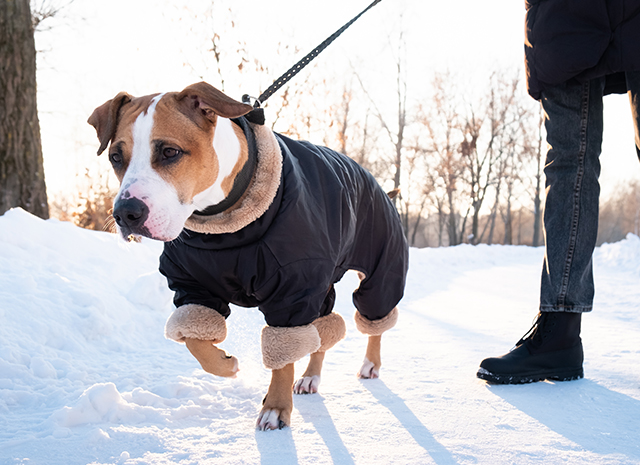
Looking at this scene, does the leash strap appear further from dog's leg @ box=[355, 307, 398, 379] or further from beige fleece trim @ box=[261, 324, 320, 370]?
dog's leg @ box=[355, 307, 398, 379]

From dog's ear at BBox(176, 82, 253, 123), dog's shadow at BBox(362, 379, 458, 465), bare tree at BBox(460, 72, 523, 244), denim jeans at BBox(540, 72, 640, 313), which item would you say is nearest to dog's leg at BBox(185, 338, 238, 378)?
dog's shadow at BBox(362, 379, 458, 465)

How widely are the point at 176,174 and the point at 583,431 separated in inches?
72.2

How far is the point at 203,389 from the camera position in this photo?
2.35 m

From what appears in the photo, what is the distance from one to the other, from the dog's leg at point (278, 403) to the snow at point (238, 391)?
0.20ft

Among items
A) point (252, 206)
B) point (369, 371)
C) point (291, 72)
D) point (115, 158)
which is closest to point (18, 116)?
point (291, 72)

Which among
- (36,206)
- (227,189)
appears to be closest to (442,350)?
(227,189)

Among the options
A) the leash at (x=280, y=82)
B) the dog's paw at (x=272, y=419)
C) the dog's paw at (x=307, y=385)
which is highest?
the leash at (x=280, y=82)

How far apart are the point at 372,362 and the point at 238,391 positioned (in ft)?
2.74

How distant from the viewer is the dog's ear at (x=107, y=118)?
6.84 feet

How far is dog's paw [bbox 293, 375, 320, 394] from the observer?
253 centimetres

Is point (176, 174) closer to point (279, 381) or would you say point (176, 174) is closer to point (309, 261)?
point (309, 261)

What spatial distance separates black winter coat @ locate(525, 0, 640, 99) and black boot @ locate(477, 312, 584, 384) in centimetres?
128

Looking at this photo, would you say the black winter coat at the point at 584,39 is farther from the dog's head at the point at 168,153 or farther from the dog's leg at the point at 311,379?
the dog's leg at the point at 311,379

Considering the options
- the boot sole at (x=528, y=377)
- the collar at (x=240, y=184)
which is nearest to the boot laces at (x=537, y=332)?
the boot sole at (x=528, y=377)
